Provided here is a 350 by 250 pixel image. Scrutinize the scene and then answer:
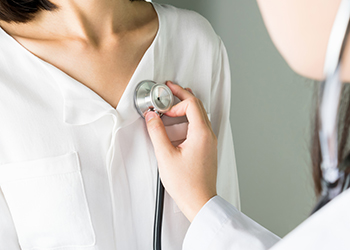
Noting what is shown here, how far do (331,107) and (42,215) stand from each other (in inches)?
20.9

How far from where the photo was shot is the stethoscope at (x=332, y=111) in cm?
32

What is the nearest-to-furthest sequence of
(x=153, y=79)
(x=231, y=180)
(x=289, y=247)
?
(x=289, y=247) → (x=153, y=79) → (x=231, y=180)

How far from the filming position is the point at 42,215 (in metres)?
0.62

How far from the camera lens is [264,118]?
3.80ft

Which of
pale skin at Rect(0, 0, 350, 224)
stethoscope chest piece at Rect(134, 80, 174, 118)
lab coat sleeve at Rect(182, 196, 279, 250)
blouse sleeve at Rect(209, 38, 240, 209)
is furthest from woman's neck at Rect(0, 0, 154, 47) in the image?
lab coat sleeve at Rect(182, 196, 279, 250)

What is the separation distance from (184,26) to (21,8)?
0.36 metres

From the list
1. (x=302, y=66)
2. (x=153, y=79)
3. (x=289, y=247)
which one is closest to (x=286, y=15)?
(x=302, y=66)

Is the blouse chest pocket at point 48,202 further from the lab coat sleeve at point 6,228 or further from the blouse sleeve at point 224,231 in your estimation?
the blouse sleeve at point 224,231

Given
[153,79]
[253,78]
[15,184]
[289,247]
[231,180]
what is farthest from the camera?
[253,78]

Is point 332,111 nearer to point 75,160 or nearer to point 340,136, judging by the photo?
point 340,136

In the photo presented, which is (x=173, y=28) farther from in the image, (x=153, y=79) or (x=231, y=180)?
(x=231, y=180)

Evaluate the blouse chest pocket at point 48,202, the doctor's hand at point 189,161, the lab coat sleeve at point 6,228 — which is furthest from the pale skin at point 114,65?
the lab coat sleeve at point 6,228

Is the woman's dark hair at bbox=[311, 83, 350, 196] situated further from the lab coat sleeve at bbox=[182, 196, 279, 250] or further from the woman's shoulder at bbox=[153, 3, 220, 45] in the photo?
the woman's shoulder at bbox=[153, 3, 220, 45]

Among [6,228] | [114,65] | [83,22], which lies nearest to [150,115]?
[114,65]
